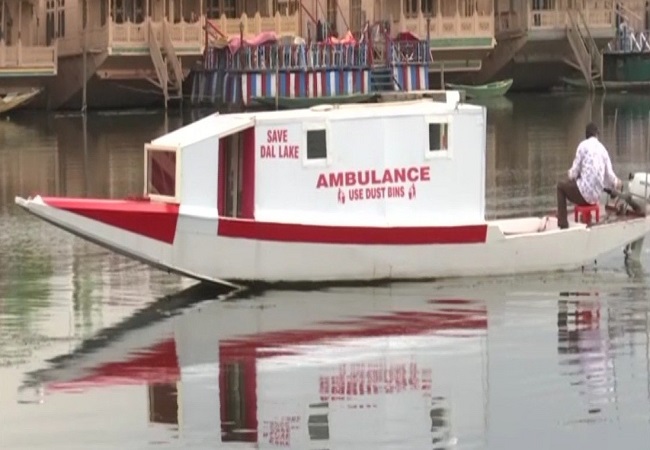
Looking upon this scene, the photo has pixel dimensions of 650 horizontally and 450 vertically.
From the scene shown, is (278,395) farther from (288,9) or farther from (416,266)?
(288,9)

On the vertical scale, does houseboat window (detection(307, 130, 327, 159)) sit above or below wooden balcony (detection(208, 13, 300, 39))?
below

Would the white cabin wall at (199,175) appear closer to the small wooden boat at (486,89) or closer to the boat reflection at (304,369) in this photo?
the boat reflection at (304,369)

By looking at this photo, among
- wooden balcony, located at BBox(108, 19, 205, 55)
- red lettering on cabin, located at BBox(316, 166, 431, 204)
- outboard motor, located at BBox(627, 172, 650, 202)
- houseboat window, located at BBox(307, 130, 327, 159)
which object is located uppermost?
wooden balcony, located at BBox(108, 19, 205, 55)

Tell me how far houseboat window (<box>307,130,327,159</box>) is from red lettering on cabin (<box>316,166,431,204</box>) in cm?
20

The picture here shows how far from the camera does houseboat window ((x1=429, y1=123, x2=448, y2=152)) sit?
20.0 metres

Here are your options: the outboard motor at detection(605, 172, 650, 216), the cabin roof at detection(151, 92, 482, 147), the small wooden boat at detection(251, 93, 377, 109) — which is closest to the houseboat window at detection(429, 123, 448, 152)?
the cabin roof at detection(151, 92, 482, 147)

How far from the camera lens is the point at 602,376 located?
15.3m

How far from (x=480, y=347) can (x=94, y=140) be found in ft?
102

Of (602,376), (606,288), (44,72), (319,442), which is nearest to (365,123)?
(606,288)

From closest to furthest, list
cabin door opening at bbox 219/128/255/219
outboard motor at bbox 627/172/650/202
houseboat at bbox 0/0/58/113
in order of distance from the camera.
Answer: cabin door opening at bbox 219/128/255/219 → outboard motor at bbox 627/172/650/202 → houseboat at bbox 0/0/58/113

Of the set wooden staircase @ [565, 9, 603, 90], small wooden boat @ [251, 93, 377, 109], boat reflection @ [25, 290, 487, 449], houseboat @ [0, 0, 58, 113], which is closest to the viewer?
boat reflection @ [25, 290, 487, 449]

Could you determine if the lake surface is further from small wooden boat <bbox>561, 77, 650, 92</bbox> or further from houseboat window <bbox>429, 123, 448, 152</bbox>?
small wooden boat <bbox>561, 77, 650, 92</bbox>

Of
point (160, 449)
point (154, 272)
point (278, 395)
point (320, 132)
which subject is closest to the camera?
point (160, 449)

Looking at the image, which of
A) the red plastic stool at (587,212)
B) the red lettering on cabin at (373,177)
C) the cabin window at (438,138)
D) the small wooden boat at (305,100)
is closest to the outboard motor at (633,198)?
the red plastic stool at (587,212)
